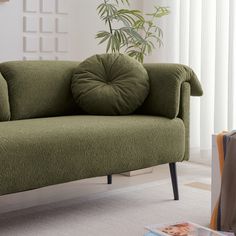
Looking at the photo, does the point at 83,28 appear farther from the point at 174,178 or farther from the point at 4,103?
the point at 174,178

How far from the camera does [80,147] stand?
2.33m

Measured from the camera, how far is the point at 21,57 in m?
3.80

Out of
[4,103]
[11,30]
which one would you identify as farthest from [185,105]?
[11,30]

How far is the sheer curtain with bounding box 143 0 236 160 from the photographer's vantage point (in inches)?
145

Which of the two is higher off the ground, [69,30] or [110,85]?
[69,30]

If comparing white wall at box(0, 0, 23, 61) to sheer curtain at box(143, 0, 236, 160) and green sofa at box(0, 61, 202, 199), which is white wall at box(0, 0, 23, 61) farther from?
→ sheer curtain at box(143, 0, 236, 160)

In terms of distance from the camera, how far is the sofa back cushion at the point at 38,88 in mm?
2754

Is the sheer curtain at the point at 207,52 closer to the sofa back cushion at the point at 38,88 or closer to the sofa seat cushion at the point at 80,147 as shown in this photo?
the sofa seat cushion at the point at 80,147

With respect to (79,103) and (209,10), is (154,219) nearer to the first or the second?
(79,103)

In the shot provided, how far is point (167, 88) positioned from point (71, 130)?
70cm

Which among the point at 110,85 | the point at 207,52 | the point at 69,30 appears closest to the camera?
the point at 110,85

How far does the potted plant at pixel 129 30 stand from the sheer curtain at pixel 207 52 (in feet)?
0.39

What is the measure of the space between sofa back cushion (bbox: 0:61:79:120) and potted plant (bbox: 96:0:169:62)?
2.52 ft

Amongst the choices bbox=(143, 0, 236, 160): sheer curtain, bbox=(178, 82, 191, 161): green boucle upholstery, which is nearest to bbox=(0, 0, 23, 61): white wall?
bbox=(143, 0, 236, 160): sheer curtain
